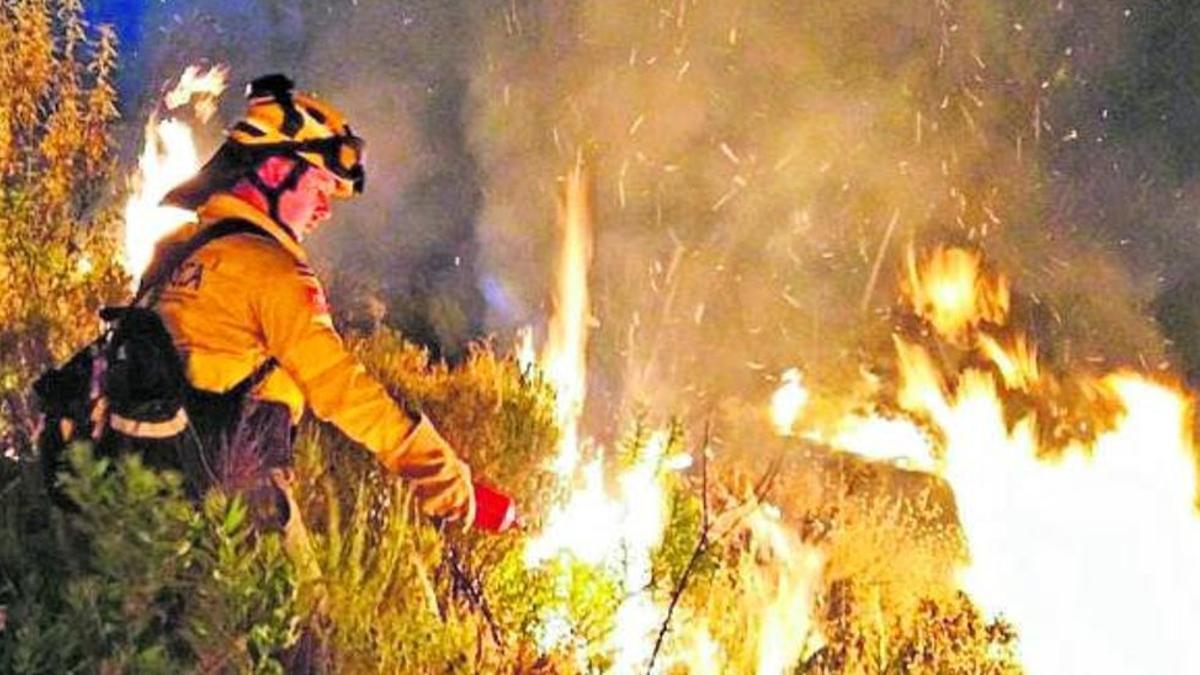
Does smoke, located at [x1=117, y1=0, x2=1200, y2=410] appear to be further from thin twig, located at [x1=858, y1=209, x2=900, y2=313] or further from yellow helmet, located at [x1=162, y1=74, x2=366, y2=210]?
yellow helmet, located at [x1=162, y1=74, x2=366, y2=210]

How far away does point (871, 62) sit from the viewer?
1127cm

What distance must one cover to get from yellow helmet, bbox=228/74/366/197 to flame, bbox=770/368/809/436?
16.6 feet

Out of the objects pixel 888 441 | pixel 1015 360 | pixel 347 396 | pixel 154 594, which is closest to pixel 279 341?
pixel 347 396

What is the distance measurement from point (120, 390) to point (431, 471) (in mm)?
738

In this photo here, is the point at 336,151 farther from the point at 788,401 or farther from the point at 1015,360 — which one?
the point at 1015,360

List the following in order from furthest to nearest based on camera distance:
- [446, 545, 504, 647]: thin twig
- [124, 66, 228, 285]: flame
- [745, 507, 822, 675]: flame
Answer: [124, 66, 228, 285]: flame < [745, 507, 822, 675]: flame < [446, 545, 504, 647]: thin twig

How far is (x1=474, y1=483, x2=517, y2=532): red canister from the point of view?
4.18 metres

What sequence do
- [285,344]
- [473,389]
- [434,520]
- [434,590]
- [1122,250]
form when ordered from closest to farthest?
[285,344] < [434,590] < [434,520] < [473,389] < [1122,250]

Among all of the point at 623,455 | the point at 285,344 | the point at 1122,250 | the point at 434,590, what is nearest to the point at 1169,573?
the point at 623,455

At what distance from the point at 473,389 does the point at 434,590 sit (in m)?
1.45

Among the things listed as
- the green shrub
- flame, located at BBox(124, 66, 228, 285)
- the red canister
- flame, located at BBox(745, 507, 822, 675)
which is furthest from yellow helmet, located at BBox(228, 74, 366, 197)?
flame, located at BBox(745, 507, 822, 675)

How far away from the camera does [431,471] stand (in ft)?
13.5

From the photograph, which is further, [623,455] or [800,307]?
[800,307]

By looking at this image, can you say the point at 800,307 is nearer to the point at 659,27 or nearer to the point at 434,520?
the point at 659,27
